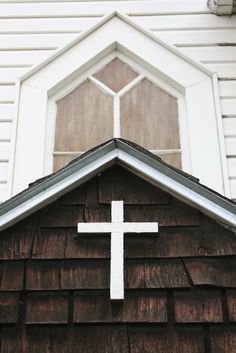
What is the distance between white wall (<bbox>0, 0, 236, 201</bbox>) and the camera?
18.3ft

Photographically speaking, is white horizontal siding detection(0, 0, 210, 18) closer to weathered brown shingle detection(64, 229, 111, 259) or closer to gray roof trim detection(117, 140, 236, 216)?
gray roof trim detection(117, 140, 236, 216)

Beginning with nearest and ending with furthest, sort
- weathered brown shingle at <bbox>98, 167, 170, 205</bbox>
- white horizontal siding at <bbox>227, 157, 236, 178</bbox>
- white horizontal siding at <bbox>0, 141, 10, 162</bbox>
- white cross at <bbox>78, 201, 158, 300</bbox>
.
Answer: white cross at <bbox>78, 201, 158, 300</bbox> < weathered brown shingle at <bbox>98, 167, 170, 205</bbox> < white horizontal siding at <bbox>227, 157, 236, 178</bbox> < white horizontal siding at <bbox>0, 141, 10, 162</bbox>

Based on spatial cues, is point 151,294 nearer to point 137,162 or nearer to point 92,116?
point 137,162

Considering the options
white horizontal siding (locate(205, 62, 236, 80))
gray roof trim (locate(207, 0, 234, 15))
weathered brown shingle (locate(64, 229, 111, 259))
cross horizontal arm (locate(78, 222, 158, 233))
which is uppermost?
gray roof trim (locate(207, 0, 234, 15))

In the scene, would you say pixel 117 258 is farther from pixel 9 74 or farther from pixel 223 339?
pixel 9 74

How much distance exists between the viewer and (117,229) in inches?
133

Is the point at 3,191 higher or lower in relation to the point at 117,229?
higher

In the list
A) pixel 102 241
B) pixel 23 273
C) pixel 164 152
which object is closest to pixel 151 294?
pixel 102 241

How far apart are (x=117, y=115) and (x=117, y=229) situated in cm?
228

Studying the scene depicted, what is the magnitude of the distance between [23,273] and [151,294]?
0.68 metres

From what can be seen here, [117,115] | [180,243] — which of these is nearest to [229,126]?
[117,115]

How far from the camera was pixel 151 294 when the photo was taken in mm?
3279

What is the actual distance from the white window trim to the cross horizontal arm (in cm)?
166

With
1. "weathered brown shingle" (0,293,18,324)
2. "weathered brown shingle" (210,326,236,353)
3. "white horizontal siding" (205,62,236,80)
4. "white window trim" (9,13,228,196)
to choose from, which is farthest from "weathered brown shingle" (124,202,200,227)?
"white horizontal siding" (205,62,236,80)
